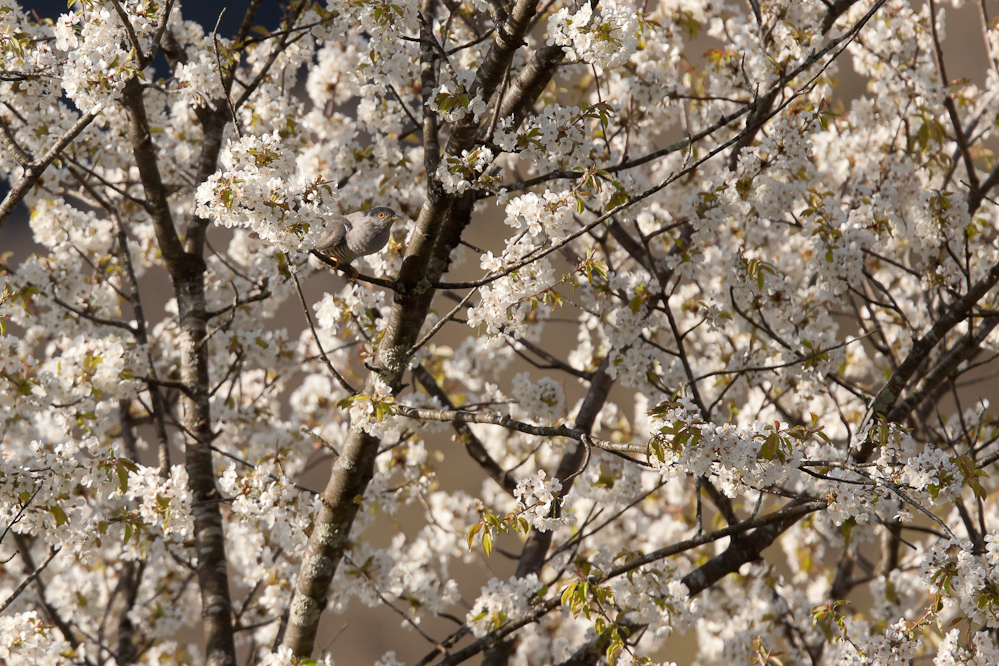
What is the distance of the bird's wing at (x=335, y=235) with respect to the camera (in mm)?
2098

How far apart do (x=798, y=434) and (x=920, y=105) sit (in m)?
2.53

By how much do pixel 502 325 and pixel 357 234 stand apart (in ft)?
1.61

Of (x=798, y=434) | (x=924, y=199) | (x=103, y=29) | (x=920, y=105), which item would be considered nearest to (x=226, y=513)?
(x=103, y=29)

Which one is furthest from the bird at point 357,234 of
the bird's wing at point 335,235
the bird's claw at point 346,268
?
the bird's claw at point 346,268

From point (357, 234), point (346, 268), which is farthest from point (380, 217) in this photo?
point (346, 268)

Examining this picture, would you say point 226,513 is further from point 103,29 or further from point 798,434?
point 798,434

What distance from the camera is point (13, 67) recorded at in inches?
105

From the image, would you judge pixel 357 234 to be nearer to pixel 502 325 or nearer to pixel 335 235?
pixel 335 235

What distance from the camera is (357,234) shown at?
7.02ft

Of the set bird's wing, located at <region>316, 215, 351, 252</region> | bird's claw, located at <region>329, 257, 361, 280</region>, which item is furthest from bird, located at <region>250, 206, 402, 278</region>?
bird's claw, located at <region>329, 257, 361, 280</region>

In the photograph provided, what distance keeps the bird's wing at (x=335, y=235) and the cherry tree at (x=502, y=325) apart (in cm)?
6

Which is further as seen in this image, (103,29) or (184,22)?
(184,22)

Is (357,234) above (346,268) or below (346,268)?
above

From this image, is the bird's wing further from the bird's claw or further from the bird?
the bird's claw
